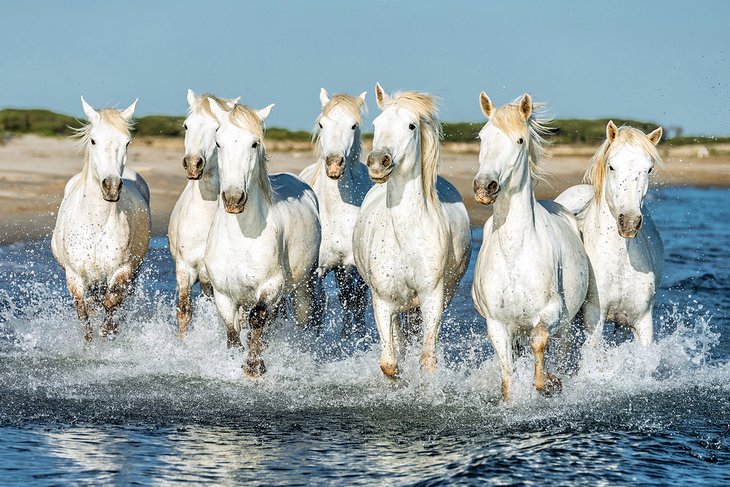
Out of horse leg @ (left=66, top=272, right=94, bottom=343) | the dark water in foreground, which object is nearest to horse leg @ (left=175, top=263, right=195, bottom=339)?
the dark water in foreground

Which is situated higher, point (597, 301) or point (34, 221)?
point (34, 221)

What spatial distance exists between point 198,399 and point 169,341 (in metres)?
1.81

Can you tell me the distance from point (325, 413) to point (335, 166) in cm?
191

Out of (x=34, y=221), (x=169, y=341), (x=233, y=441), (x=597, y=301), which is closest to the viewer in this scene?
(x=233, y=441)

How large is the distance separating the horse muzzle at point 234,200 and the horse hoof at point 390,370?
4.73 ft

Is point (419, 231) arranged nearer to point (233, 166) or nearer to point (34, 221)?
point (233, 166)

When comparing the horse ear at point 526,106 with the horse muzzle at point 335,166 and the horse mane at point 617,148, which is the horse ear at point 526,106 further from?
the horse muzzle at point 335,166

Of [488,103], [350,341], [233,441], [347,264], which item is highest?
[488,103]

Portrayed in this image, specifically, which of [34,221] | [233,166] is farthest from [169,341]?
[34,221]

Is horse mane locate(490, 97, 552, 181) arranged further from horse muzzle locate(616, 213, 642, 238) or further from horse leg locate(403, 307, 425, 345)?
horse leg locate(403, 307, 425, 345)

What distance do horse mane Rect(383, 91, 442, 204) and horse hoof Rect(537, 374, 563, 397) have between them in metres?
1.43

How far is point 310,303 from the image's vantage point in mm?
9438

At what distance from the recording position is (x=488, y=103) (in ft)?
24.1

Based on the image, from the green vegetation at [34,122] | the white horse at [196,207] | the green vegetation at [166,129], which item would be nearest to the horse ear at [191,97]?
the white horse at [196,207]
